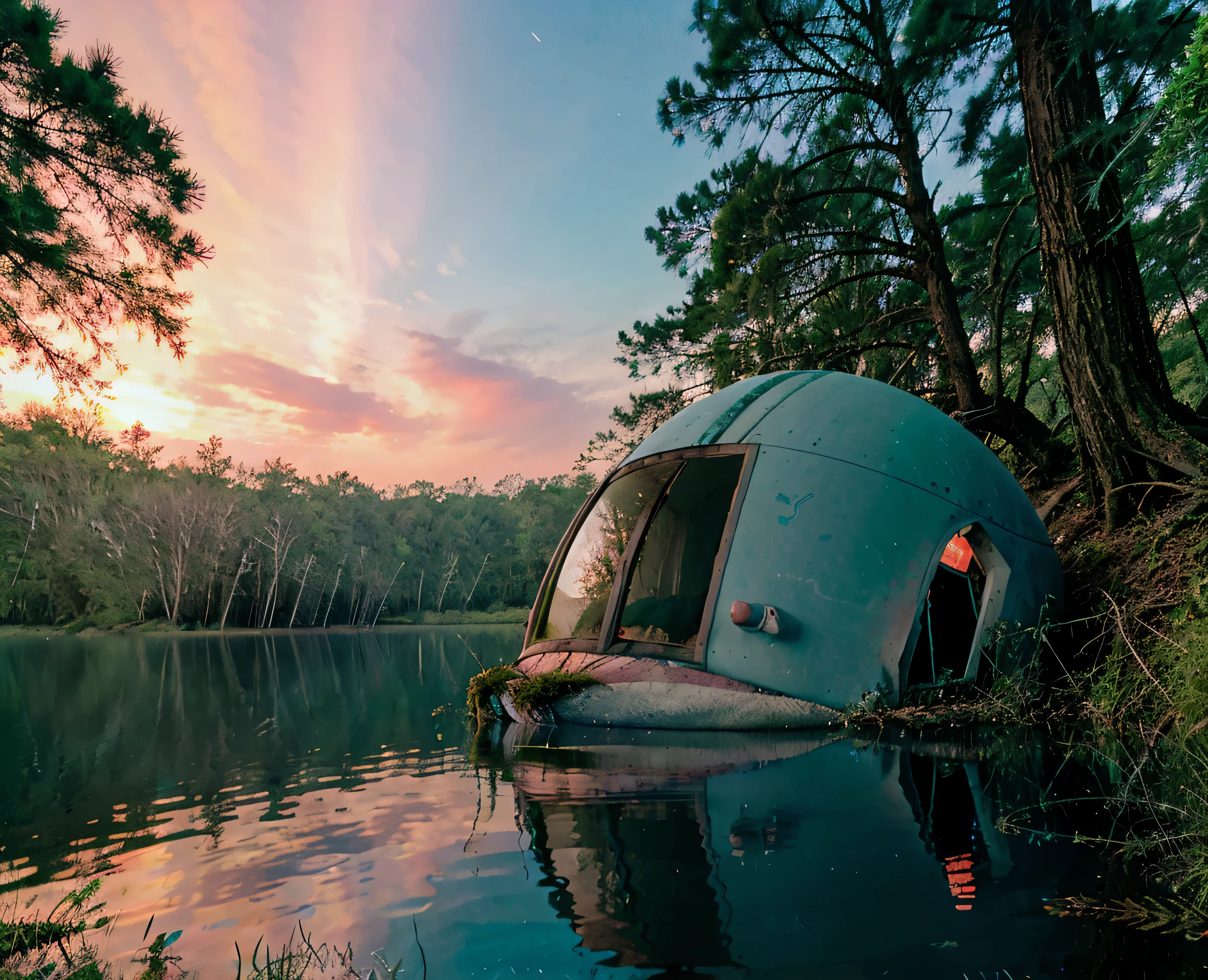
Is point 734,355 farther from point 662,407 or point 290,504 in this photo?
point 290,504

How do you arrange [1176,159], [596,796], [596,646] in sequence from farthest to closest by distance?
[596,646] < [1176,159] < [596,796]

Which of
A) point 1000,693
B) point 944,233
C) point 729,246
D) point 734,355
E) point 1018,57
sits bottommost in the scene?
point 1000,693

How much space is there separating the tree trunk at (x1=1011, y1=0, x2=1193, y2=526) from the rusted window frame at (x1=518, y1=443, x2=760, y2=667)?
146 inches

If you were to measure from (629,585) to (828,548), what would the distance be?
1.86 metres

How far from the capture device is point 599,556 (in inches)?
287

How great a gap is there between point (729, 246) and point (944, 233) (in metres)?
6.88

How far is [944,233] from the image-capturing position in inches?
531

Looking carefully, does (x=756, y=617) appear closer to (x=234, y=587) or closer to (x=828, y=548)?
(x=828, y=548)

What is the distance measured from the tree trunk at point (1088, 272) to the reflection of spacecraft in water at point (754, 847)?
4.18m

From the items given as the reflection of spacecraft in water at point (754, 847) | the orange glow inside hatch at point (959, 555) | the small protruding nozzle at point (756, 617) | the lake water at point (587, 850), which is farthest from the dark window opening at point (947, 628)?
the small protruding nozzle at point (756, 617)

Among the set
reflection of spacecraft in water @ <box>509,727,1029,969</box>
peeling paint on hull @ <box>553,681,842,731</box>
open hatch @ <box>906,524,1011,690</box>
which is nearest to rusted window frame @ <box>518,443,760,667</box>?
peeling paint on hull @ <box>553,681,842,731</box>

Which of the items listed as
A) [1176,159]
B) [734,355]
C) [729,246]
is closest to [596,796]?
[1176,159]

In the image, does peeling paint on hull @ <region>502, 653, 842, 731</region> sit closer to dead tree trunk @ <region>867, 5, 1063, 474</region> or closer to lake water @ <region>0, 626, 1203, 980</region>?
lake water @ <region>0, 626, 1203, 980</region>

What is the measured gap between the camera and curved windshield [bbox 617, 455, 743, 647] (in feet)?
25.5
